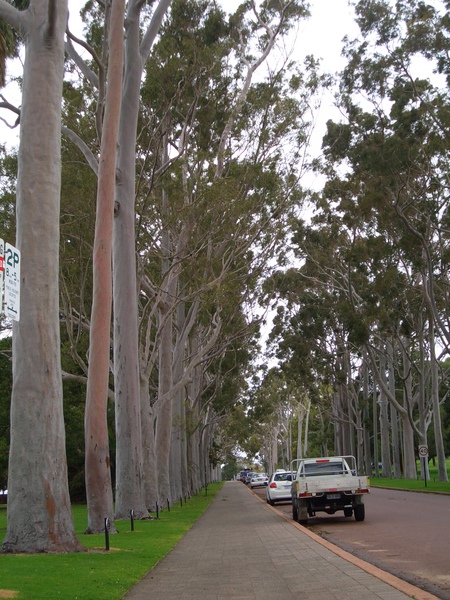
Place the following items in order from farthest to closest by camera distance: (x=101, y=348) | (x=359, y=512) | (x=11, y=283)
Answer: (x=359, y=512)
(x=101, y=348)
(x=11, y=283)

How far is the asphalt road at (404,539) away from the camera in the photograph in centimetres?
971

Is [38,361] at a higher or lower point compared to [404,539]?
higher

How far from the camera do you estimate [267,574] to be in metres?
9.77

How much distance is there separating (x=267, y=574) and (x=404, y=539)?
554cm

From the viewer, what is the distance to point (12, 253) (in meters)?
6.28

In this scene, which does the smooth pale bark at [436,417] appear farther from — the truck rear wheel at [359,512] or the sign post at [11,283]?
the sign post at [11,283]

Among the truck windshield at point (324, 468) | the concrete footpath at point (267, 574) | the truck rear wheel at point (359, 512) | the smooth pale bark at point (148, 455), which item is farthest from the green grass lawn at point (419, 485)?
the concrete footpath at point (267, 574)

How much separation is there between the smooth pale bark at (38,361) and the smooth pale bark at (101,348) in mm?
3339

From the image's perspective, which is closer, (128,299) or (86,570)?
(86,570)

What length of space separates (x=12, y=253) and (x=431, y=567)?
23.9 feet

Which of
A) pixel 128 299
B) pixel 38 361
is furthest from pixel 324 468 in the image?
pixel 38 361

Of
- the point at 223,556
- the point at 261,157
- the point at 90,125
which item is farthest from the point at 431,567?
the point at 261,157

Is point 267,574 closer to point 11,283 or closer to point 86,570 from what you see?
point 86,570

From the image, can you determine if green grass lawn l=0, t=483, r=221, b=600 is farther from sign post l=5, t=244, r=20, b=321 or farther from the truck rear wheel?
the truck rear wheel
